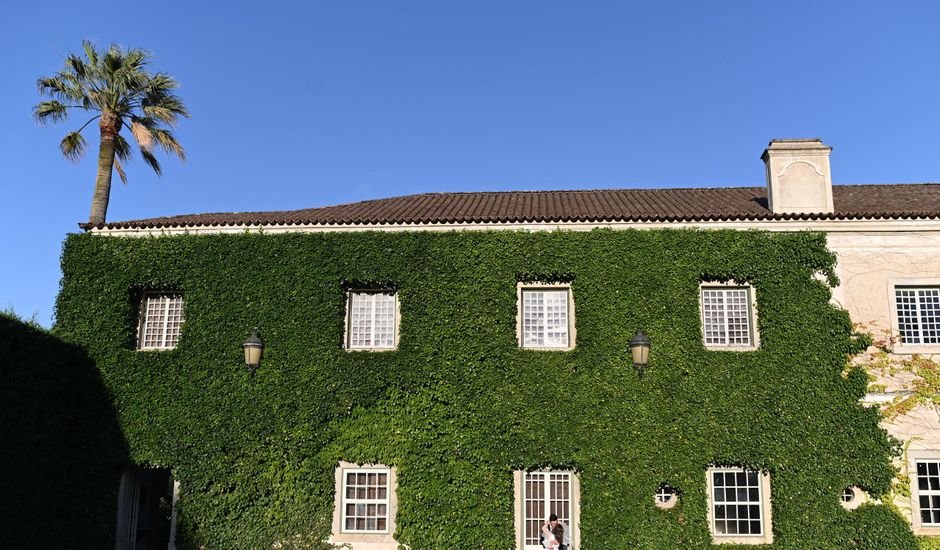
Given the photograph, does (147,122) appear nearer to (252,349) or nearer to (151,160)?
(151,160)

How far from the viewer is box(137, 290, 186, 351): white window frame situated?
1488 cm

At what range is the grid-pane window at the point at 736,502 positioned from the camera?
1313 cm

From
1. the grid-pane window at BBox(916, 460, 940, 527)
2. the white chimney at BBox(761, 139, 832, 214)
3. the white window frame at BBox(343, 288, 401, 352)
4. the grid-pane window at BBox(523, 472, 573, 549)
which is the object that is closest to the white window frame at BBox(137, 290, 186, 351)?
the white window frame at BBox(343, 288, 401, 352)

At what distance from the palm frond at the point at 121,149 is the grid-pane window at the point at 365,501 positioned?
13.8m

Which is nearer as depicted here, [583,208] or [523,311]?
[523,311]

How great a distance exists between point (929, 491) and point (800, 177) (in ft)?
23.3

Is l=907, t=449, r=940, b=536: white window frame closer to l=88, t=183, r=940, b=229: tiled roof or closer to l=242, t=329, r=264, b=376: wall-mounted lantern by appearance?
l=88, t=183, r=940, b=229: tiled roof

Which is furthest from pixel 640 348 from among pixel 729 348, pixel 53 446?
pixel 53 446

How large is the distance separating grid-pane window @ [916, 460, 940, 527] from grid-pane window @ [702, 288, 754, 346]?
4056mm

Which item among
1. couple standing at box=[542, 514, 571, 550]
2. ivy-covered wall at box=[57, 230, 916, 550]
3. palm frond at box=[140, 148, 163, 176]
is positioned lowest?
couple standing at box=[542, 514, 571, 550]

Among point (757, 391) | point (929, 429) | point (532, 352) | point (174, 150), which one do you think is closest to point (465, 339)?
→ point (532, 352)

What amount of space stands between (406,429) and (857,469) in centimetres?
910

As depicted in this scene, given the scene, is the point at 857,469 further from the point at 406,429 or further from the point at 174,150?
the point at 174,150

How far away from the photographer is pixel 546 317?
14.2 m
